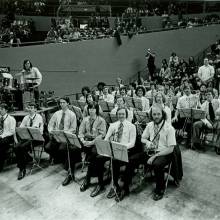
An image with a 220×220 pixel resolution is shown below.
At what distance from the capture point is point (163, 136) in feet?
16.9

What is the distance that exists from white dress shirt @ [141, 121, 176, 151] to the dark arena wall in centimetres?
746

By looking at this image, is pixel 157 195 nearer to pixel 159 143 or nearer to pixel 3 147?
pixel 159 143

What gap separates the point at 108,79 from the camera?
1409 cm

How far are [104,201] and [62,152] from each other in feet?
4.88

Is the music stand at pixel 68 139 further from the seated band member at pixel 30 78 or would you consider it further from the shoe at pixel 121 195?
the seated band member at pixel 30 78

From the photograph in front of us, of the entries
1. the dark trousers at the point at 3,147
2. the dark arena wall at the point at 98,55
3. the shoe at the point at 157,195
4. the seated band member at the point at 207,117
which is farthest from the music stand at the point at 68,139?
A: the dark arena wall at the point at 98,55

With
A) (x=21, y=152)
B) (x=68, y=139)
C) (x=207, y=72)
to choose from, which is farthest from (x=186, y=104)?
(x=21, y=152)

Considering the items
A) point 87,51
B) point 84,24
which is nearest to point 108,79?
point 87,51

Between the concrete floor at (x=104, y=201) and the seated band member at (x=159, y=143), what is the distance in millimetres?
318

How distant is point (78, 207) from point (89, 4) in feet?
42.3

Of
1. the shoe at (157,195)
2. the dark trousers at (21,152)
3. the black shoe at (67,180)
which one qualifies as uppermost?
the dark trousers at (21,152)

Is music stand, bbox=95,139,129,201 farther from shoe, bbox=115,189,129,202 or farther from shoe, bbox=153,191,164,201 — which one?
shoe, bbox=153,191,164,201

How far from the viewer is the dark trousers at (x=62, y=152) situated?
5949mm

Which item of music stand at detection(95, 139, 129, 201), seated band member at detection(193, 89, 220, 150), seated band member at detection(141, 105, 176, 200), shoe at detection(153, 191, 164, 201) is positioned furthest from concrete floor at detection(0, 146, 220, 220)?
seated band member at detection(193, 89, 220, 150)
